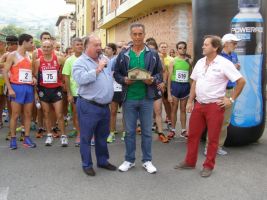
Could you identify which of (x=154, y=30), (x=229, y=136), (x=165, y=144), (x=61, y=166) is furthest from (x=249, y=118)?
(x=154, y=30)

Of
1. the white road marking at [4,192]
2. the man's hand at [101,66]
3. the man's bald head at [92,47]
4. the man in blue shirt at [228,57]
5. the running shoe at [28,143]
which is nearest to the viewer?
the white road marking at [4,192]

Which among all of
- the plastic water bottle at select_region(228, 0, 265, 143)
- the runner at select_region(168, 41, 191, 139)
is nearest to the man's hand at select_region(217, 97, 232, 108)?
the plastic water bottle at select_region(228, 0, 265, 143)

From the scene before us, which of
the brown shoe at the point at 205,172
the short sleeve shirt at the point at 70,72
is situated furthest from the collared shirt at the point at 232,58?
the short sleeve shirt at the point at 70,72

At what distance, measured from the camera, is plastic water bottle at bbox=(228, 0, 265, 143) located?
18.3 feet

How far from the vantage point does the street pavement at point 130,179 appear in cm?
405

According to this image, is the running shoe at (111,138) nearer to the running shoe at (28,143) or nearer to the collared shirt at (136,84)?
the running shoe at (28,143)

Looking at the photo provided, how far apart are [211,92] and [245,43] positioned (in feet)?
4.94

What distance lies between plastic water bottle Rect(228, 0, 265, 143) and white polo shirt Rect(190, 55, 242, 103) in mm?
1242

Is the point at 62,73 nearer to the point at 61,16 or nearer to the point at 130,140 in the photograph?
the point at 130,140

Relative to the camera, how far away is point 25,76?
6.03 m

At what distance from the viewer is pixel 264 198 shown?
3973 mm

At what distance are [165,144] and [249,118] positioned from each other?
1477 millimetres

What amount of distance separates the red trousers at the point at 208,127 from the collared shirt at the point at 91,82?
1157mm

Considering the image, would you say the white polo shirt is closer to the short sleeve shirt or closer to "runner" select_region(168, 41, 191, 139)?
"runner" select_region(168, 41, 191, 139)
